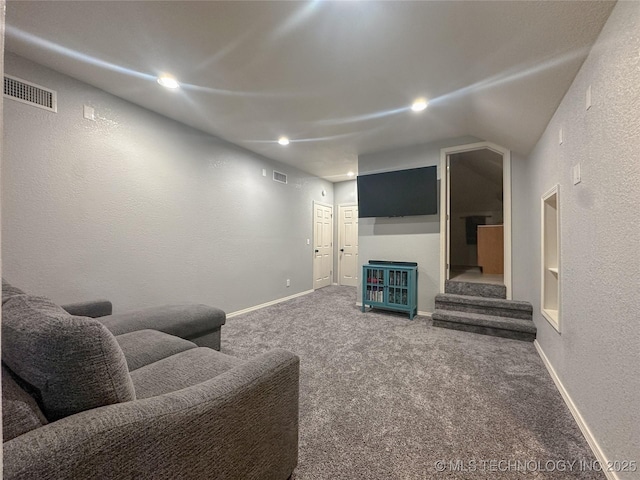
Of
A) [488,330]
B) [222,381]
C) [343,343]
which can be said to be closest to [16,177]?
[222,381]

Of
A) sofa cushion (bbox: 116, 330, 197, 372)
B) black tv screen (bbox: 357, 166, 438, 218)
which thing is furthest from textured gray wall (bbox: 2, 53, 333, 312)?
black tv screen (bbox: 357, 166, 438, 218)

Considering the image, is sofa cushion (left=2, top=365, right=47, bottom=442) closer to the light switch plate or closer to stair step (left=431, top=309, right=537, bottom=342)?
the light switch plate

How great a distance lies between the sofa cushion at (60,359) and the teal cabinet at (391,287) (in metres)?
3.68

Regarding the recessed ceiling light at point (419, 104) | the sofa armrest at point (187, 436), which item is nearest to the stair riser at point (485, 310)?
the recessed ceiling light at point (419, 104)

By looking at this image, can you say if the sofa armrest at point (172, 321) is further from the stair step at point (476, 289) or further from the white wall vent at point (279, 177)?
the stair step at point (476, 289)

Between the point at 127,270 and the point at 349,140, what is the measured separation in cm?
321

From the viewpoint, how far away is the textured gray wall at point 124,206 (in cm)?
231

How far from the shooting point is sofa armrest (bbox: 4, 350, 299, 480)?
69 centimetres

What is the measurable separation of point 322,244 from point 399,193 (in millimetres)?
2593

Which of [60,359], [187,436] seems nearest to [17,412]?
[60,359]

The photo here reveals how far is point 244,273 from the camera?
4324mm

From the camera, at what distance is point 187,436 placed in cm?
91

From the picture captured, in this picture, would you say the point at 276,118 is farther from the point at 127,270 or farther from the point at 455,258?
the point at 455,258

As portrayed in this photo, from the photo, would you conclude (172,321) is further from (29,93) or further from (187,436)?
(29,93)
